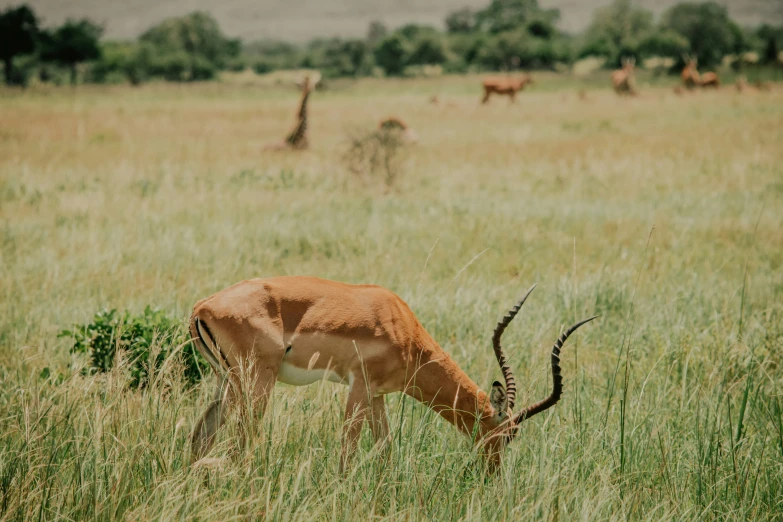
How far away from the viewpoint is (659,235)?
9.41m

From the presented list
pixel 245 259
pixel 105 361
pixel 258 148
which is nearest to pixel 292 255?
pixel 245 259

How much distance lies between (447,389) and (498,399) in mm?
386

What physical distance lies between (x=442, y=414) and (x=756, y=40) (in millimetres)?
111523

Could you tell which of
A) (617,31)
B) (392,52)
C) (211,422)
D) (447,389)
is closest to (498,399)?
(447,389)

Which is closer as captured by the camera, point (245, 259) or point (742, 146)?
point (245, 259)

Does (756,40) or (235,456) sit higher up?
(756,40)

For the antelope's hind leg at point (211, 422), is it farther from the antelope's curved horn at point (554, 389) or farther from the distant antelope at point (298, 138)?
the distant antelope at point (298, 138)

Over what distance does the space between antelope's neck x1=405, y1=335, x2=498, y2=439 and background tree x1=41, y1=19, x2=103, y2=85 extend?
6123 cm

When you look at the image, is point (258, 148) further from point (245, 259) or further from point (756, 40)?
point (756, 40)

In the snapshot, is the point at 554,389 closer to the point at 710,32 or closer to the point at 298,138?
the point at 298,138

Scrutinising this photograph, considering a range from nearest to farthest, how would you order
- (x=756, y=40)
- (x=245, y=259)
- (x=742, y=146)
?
1. (x=245, y=259)
2. (x=742, y=146)
3. (x=756, y=40)

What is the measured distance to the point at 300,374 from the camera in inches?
135

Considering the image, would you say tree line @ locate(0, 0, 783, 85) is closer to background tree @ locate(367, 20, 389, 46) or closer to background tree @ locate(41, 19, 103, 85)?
background tree @ locate(41, 19, 103, 85)

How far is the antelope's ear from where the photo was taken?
3.06m
